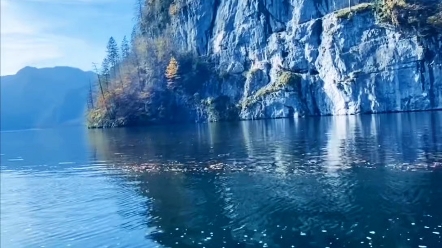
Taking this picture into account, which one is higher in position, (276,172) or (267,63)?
(267,63)

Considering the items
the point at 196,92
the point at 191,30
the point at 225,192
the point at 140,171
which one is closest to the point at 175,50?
the point at 191,30

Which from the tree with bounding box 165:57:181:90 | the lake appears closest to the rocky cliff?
the tree with bounding box 165:57:181:90

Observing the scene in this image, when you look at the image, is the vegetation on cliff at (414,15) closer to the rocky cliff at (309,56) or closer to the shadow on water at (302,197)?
the rocky cliff at (309,56)

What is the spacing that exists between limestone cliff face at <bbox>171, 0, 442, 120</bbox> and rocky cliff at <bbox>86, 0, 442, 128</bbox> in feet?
0.84

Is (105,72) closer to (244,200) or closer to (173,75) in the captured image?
(173,75)

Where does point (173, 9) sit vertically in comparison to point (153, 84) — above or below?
above

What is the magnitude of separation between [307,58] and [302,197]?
114252 mm

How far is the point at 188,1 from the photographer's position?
176 metres

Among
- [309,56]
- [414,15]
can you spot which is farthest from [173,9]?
[414,15]

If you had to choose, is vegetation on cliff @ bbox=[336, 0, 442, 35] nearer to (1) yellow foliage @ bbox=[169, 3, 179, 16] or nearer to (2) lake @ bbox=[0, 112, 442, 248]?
(2) lake @ bbox=[0, 112, 442, 248]

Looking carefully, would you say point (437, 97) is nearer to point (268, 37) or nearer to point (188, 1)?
point (268, 37)

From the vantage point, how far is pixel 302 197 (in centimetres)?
2933

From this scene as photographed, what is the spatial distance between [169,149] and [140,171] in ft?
61.7

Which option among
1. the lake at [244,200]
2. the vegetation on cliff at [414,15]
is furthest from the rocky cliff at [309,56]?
the lake at [244,200]
